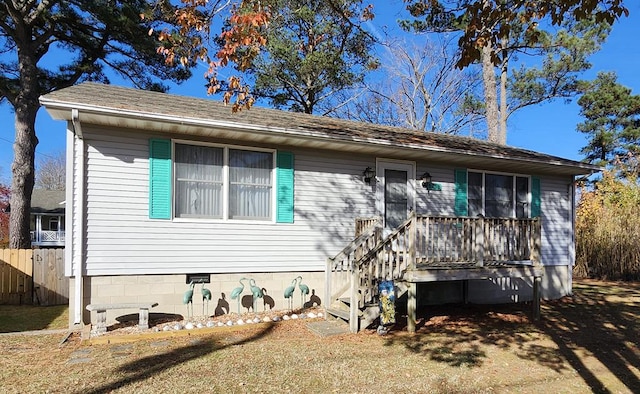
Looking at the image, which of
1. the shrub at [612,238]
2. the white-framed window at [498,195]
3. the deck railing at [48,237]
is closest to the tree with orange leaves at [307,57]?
the white-framed window at [498,195]

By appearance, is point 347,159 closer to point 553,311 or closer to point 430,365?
point 430,365

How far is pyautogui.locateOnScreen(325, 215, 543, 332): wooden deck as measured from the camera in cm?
641

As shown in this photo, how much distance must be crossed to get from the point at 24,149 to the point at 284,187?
999 centimetres

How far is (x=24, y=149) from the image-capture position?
12.6 m

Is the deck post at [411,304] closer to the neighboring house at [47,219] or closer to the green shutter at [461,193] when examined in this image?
the green shutter at [461,193]

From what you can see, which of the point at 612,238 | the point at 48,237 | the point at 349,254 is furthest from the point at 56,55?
the point at 612,238

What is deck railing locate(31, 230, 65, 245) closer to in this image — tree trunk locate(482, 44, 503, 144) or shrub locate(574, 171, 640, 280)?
tree trunk locate(482, 44, 503, 144)

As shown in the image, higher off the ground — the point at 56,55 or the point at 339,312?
the point at 56,55

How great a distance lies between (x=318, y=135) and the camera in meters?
7.30

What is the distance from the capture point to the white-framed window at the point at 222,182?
275 inches

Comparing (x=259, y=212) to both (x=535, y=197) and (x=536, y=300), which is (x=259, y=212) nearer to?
(x=536, y=300)

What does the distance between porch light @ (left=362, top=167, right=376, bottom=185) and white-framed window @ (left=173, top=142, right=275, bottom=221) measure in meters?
1.99

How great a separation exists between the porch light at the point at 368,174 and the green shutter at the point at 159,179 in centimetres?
382

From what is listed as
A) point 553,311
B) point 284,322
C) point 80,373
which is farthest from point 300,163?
point 553,311
